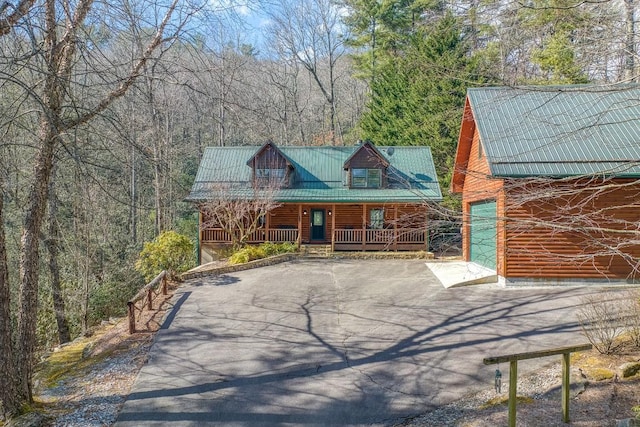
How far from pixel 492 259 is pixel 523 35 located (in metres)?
9.72

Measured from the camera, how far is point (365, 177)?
20953mm

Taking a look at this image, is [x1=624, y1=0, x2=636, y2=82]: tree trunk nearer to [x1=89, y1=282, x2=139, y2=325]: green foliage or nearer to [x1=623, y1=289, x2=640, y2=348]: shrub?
[x1=623, y1=289, x2=640, y2=348]: shrub

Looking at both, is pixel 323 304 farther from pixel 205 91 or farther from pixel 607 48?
pixel 607 48

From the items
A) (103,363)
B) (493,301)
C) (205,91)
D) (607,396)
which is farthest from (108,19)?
(493,301)

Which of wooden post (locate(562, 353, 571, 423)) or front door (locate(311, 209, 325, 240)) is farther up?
front door (locate(311, 209, 325, 240))

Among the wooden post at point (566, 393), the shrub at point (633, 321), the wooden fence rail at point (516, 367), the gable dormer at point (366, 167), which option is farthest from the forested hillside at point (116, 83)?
the gable dormer at point (366, 167)

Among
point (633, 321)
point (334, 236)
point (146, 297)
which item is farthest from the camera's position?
point (334, 236)

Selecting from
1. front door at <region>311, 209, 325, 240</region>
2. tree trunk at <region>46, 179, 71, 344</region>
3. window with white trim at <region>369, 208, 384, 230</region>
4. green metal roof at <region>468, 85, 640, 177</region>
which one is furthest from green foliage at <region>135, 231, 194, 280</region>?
green metal roof at <region>468, 85, 640, 177</region>

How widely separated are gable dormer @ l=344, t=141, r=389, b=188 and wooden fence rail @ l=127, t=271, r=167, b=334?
1103 centimetres

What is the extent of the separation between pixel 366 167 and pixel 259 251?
7107 millimetres

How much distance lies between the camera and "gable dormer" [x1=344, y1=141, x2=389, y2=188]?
20.5 m

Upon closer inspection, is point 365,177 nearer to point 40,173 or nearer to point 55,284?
point 55,284

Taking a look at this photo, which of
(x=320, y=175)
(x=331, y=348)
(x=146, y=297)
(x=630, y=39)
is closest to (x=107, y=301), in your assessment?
(x=146, y=297)

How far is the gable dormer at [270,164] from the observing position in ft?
68.1
